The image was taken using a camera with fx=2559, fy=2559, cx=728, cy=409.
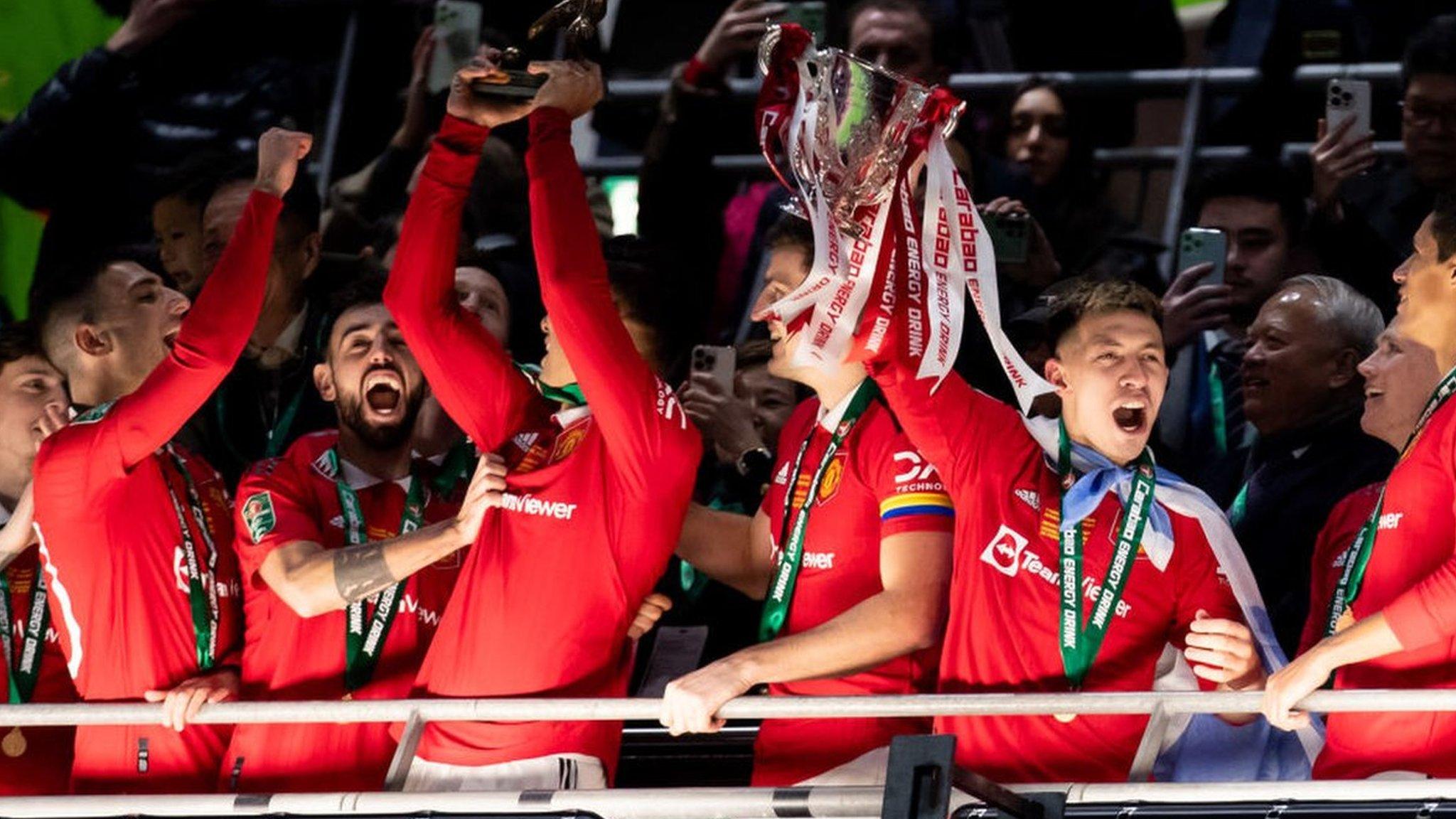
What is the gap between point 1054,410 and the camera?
6438mm

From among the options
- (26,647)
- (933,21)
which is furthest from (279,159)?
(933,21)

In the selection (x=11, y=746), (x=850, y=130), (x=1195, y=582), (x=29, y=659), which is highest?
(x=850, y=130)

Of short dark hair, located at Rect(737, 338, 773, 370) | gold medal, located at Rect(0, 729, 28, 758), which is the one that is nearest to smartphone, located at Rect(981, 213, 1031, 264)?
short dark hair, located at Rect(737, 338, 773, 370)

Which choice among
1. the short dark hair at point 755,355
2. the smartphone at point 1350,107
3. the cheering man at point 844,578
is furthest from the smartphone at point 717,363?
the smartphone at point 1350,107

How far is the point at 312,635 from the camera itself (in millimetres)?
5910

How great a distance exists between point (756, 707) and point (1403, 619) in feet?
4.20

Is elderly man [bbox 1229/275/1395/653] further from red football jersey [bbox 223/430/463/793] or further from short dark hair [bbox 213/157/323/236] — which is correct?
short dark hair [bbox 213/157/323/236]

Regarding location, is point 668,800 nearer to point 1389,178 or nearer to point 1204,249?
point 1204,249

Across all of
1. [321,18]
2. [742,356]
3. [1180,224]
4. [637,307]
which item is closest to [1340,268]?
[1180,224]

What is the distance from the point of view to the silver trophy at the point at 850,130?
5.52m

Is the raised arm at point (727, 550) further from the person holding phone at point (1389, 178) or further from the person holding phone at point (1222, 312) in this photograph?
the person holding phone at point (1389, 178)

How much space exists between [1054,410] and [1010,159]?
2.04 m

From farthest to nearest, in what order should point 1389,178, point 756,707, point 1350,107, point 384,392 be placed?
point 1389,178 < point 1350,107 < point 384,392 < point 756,707

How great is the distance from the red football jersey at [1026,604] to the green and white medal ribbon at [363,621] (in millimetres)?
1267
